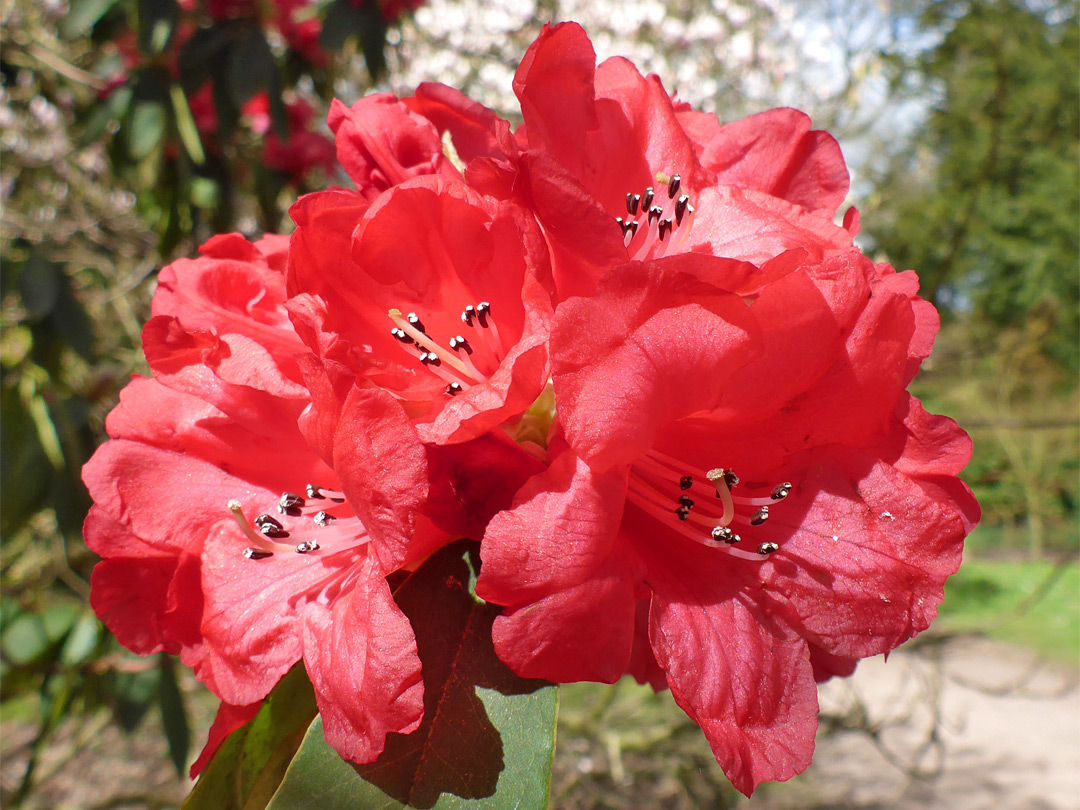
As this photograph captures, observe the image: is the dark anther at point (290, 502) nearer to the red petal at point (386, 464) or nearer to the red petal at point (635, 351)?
the red petal at point (386, 464)

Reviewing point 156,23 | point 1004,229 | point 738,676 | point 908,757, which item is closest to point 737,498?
point 738,676

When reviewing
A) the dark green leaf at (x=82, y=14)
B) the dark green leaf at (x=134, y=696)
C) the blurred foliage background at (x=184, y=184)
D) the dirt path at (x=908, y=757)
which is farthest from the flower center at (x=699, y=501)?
the dirt path at (x=908, y=757)

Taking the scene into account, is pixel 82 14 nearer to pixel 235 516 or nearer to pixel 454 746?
pixel 235 516

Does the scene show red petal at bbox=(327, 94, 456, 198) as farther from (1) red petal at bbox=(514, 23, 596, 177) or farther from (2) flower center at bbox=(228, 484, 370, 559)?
(2) flower center at bbox=(228, 484, 370, 559)

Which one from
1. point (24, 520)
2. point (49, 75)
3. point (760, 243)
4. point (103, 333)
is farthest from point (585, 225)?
point (103, 333)

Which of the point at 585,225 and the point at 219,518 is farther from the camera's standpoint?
the point at 219,518

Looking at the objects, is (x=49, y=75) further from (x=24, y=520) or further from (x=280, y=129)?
(x=24, y=520)
